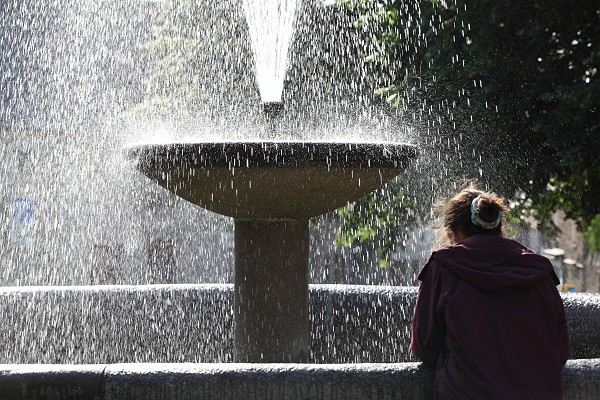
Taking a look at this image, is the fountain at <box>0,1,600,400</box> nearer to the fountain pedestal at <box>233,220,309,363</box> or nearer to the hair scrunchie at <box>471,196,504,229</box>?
the fountain pedestal at <box>233,220,309,363</box>

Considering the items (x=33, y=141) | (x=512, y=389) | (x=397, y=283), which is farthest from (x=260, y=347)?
(x=33, y=141)

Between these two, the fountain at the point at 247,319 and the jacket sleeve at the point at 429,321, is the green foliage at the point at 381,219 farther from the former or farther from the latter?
the jacket sleeve at the point at 429,321

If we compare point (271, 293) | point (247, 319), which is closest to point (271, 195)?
point (271, 293)

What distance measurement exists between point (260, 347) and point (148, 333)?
112 centimetres

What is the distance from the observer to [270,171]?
11.9 feet

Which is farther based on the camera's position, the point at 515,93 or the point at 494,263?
the point at 515,93

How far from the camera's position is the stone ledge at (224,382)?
8.50 ft

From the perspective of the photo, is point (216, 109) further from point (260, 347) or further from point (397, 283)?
point (260, 347)

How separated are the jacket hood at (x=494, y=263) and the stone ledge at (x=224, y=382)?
303 millimetres

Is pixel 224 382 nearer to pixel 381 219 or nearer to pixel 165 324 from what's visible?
pixel 165 324

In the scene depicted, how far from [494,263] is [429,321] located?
0.80 feet

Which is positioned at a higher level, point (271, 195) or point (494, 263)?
point (271, 195)

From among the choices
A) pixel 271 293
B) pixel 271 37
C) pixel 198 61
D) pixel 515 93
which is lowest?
pixel 271 293

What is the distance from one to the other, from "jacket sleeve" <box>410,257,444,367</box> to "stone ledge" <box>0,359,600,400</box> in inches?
2.3
